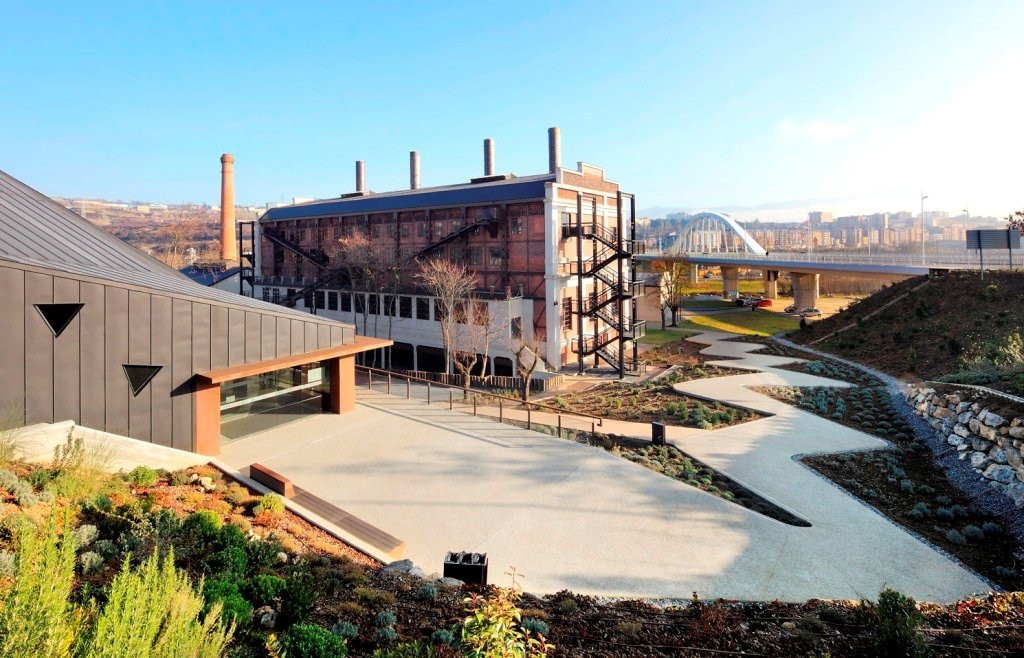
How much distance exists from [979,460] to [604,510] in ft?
32.3

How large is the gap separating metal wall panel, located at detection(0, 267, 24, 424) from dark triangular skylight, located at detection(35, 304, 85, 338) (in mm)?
384

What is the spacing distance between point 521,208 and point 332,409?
1605 cm

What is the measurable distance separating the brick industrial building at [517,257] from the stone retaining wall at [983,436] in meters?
14.1

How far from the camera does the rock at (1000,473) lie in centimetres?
1319

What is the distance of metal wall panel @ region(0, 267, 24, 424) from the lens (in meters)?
10.8

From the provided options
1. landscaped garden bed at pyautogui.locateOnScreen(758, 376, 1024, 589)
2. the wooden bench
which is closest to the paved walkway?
landscaped garden bed at pyautogui.locateOnScreen(758, 376, 1024, 589)

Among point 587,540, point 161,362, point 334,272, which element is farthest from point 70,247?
point 334,272

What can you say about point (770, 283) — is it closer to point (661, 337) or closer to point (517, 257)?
point (661, 337)

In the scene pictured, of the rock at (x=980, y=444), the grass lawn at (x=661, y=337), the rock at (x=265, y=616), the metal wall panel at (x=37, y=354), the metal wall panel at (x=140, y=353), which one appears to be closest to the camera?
the rock at (x=265, y=616)

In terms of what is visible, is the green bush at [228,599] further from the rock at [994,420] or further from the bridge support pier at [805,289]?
the bridge support pier at [805,289]

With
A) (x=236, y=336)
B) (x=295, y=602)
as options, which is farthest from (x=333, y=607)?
(x=236, y=336)

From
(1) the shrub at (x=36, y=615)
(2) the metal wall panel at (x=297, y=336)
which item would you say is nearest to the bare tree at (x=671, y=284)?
(2) the metal wall panel at (x=297, y=336)

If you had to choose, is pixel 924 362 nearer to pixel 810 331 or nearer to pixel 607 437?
pixel 810 331

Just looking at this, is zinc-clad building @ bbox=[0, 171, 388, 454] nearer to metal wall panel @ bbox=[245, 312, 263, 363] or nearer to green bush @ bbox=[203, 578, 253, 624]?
metal wall panel @ bbox=[245, 312, 263, 363]
